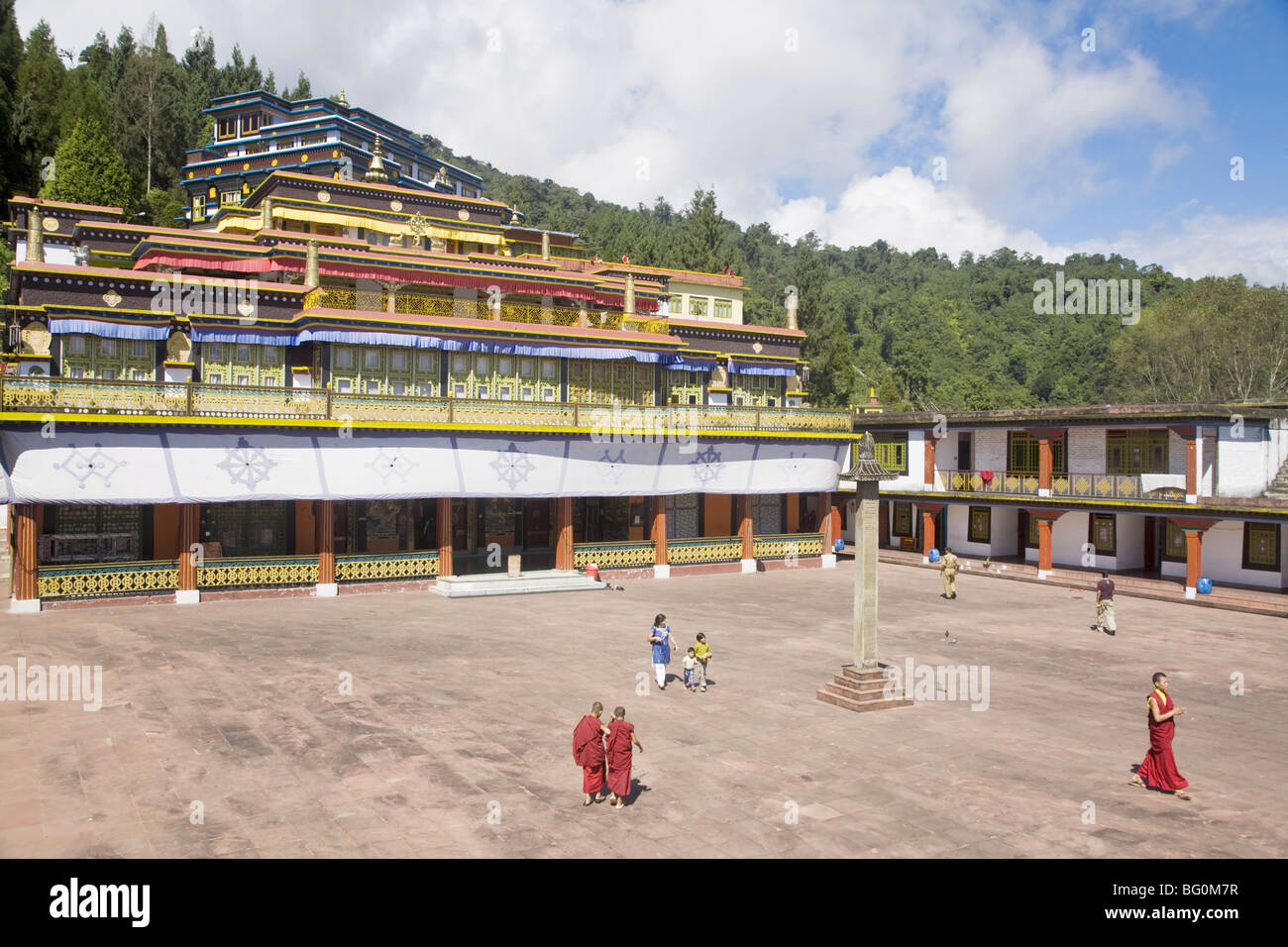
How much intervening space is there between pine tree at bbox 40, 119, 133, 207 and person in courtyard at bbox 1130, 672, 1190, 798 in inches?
2467

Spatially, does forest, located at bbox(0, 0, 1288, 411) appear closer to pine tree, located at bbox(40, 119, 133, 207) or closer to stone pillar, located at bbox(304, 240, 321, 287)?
pine tree, located at bbox(40, 119, 133, 207)

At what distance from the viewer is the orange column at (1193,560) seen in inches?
1236

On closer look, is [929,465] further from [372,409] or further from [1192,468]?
[372,409]

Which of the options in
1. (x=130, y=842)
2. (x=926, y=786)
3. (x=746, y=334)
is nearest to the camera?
(x=130, y=842)

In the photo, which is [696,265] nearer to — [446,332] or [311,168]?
[311,168]

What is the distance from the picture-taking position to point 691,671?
1862 cm

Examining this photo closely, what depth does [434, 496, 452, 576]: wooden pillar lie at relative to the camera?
31.0 meters

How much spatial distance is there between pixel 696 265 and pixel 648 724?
62.0m

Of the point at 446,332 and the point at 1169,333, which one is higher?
the point at 1169,333

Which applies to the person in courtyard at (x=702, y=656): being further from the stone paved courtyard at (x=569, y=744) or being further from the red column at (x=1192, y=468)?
the red column at (x=1192, y=468)

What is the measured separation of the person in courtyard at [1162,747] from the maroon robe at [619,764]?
7.21m

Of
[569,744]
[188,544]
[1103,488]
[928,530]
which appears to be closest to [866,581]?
[569,744]
